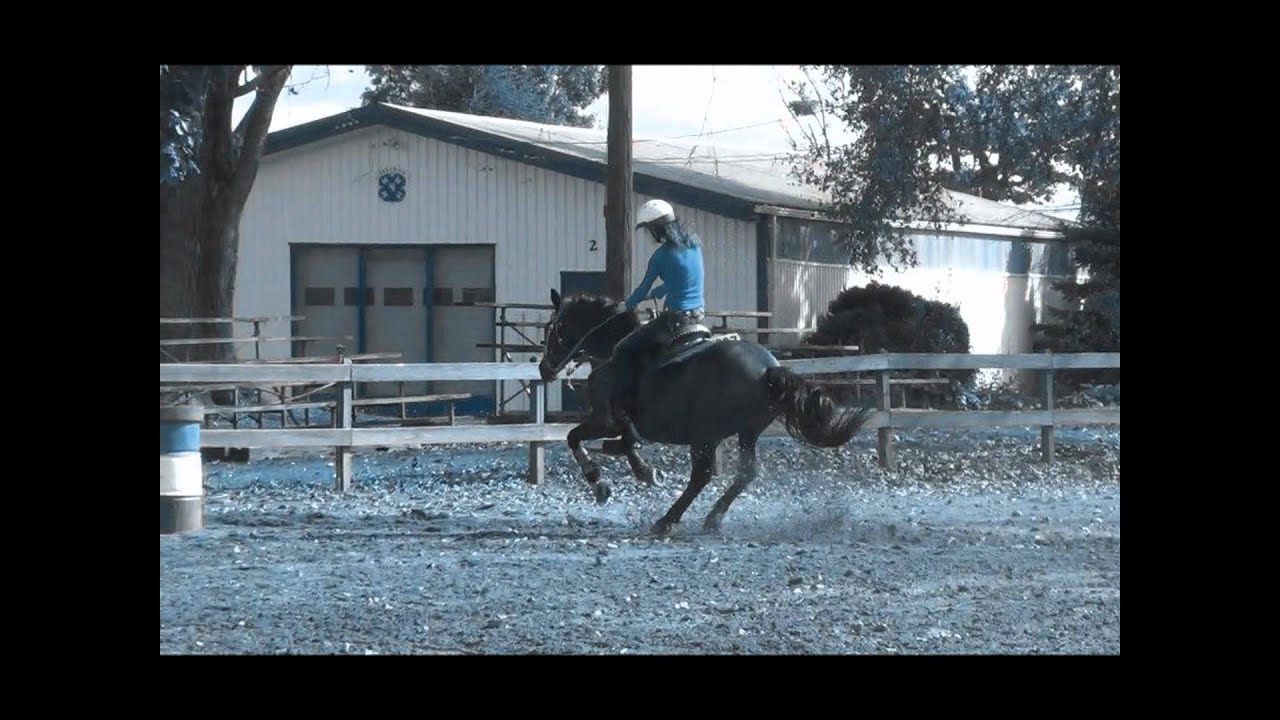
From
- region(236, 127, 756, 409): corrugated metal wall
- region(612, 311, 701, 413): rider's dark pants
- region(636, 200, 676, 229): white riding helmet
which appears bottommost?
region(612, 311, 701, 413): rider's dark pants

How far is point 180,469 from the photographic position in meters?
12.9

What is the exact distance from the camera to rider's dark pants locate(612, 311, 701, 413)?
13.4 meters

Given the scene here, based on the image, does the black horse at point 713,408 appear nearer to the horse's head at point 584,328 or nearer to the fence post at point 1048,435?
the horse's head at point 584,328

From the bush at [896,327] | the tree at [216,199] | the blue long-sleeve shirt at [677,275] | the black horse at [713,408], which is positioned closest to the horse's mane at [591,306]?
the black horse at [713,408]

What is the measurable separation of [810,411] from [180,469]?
4.51m

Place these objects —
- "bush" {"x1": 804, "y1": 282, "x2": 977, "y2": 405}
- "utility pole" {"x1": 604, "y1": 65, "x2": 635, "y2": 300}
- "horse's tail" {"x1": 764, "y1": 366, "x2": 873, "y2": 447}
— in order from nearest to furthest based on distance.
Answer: "horse's tail" {"x1": 764, "y1": 366, "x2": 873, "y2": 447}, "utility pole" {"x1": 604, "y1": 65, "x2": 635, "y2": 300}, "bush" {"x1": 804, "y1": 282, "x2": 977, "y2": 405}

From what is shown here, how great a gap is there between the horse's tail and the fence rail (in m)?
3.07

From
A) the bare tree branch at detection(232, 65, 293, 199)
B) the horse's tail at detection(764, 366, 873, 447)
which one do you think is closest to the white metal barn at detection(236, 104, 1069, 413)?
the bare tree branch at detection(232, 65, 293, 199)

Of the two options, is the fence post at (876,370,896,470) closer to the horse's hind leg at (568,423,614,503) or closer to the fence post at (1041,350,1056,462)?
the fence post at (1041,350,1056,462)

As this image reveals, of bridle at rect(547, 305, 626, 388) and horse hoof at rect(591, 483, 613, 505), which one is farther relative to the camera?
bridle at rect(547, 305, 626, 388)
